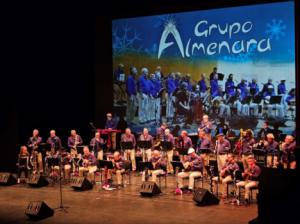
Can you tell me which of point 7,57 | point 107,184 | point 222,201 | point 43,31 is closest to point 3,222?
point 107,184

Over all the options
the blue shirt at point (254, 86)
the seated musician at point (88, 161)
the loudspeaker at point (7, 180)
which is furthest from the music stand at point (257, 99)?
the loudspeaker at point (7, 180)

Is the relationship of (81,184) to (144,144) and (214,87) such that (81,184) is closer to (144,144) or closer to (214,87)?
(144,144)

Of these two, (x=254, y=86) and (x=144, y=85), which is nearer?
(x=254, y=86)

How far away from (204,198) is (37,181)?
715 centimetres

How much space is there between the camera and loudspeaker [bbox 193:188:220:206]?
1510 centimetres

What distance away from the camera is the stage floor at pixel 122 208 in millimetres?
14062

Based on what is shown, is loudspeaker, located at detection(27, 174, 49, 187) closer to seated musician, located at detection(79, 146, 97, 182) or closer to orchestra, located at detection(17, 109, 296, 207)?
orchestra, located at detection(17, 109, 296, 207)

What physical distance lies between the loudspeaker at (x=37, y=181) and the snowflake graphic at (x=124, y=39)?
913 cm

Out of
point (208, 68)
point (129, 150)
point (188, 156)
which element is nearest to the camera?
point (188, 156)

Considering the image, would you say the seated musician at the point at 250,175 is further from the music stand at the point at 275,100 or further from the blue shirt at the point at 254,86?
the blue shirt at the point at 254,86

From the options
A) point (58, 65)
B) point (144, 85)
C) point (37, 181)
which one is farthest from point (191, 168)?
point (58, 65)

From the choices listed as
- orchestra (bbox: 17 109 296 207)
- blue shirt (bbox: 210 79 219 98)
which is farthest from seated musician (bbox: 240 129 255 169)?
blue shirt (bbox: 210 79 219 98)

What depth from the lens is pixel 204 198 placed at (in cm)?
1513

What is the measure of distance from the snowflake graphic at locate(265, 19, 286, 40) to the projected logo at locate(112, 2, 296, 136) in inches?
1.7
